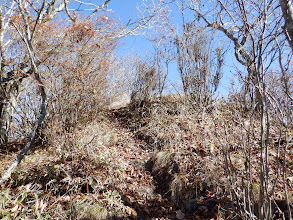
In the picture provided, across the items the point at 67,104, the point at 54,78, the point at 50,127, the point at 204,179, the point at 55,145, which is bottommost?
the point at 204,179

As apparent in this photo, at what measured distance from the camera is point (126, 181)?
3748 millimetres

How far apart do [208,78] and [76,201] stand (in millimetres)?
4824

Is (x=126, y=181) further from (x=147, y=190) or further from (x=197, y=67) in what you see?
(x=197, y=67)

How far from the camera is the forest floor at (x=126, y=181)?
2844mm

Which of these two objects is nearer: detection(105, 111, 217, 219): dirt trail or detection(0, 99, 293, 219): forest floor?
detection(0, 99, 293, 219): forest floor

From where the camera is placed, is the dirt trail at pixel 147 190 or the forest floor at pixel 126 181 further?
the dirt trail at pixel 147 190

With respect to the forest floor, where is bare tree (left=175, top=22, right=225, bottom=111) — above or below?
above

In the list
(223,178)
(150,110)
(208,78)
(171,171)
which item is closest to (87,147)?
(171,171)

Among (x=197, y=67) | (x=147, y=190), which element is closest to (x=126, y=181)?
(x=147, y=190)

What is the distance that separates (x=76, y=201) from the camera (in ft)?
9.74

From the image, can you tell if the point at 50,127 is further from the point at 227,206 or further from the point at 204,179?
the point at 227,206

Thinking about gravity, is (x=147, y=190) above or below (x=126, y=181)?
below

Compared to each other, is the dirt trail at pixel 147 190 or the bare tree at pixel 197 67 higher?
the bare tree at pixel 197 67

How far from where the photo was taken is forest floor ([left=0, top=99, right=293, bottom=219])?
2.84m
